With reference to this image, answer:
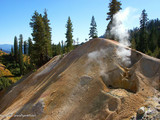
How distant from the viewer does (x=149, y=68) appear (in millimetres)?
12047

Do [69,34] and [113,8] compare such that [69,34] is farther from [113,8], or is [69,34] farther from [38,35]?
[113,8]

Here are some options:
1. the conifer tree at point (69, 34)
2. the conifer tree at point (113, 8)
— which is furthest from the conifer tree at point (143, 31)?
the conifer tree at point (69, 34)

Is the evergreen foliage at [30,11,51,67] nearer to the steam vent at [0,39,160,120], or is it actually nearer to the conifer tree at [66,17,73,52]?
the conifer tree at [66,17,73,52]

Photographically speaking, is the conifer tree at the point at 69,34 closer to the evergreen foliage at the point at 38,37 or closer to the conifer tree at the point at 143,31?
the evergreen foliage at the point at 38,37

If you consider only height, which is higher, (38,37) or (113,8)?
(113,8)

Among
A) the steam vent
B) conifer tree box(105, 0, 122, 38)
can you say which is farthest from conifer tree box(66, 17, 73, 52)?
the steam vent

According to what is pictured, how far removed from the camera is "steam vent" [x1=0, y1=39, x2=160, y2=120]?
888 cm

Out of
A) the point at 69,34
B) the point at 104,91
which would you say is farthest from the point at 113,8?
the point at 104,91

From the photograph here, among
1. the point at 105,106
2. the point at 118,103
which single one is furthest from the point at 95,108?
the point at 118,103

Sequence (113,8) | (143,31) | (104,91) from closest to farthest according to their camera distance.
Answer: (104,91), (113,8), (143,31)

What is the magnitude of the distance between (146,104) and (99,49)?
8.30 m

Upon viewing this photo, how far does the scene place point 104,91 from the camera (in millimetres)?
10453

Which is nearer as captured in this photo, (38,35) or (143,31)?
(38,35)

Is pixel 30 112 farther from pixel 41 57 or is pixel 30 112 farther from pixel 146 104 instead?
pixel 41 57
